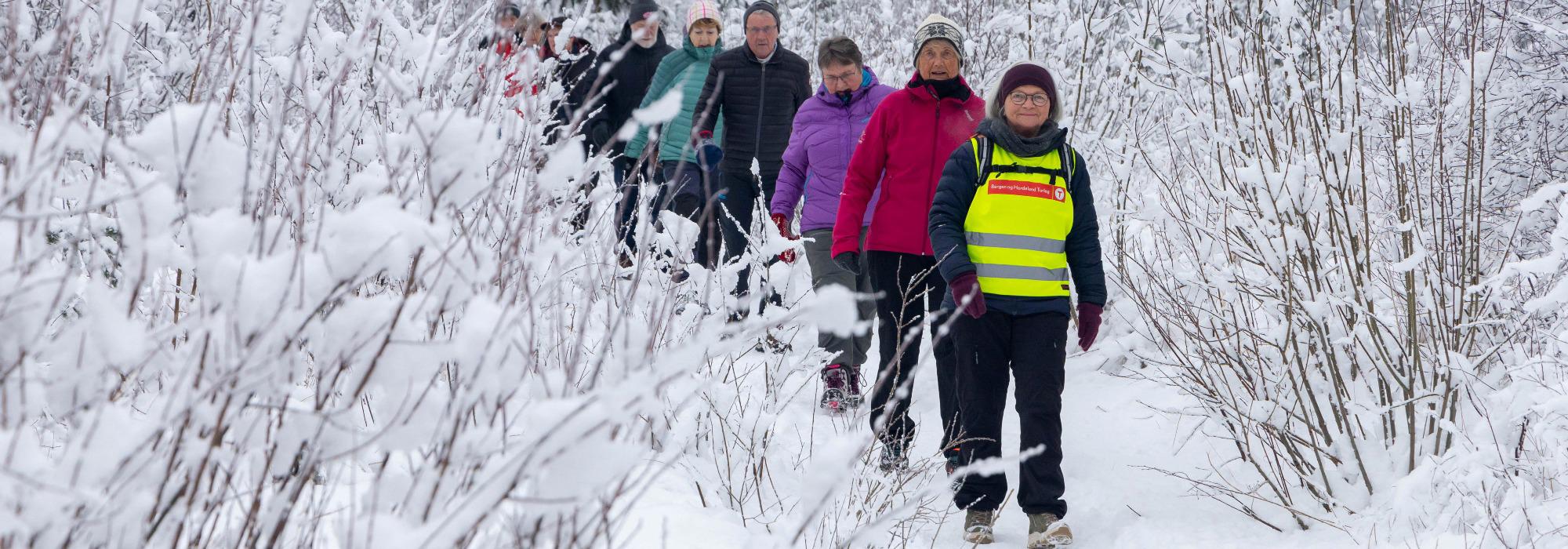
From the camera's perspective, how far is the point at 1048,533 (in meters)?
3.38

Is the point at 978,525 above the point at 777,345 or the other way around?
the other way around

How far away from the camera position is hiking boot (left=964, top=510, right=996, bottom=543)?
137 inches

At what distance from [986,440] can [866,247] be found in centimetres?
93

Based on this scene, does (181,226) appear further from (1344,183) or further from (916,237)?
(1344,183)

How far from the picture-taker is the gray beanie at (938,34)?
4.12 m

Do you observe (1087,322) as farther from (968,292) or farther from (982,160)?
(982,160)

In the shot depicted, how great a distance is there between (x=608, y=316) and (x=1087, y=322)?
2147 mm

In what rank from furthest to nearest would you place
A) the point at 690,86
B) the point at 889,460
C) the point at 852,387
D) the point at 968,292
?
the point at 690,86 < the point at 852,387 < the point at 889,460 < the point at 968,292

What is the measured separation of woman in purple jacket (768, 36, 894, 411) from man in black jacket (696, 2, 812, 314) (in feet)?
1.86

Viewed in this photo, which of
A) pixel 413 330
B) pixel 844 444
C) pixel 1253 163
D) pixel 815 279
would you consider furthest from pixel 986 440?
pixel 413 330

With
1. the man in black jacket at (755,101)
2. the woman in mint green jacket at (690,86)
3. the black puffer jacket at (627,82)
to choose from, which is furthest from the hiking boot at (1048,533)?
the black puffer jacket at (627,82)

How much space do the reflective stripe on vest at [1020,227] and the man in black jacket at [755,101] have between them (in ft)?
6.91

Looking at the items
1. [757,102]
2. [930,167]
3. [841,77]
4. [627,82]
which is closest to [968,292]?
[930,167]

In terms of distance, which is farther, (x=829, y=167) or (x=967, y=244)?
(x=829, y=167)
